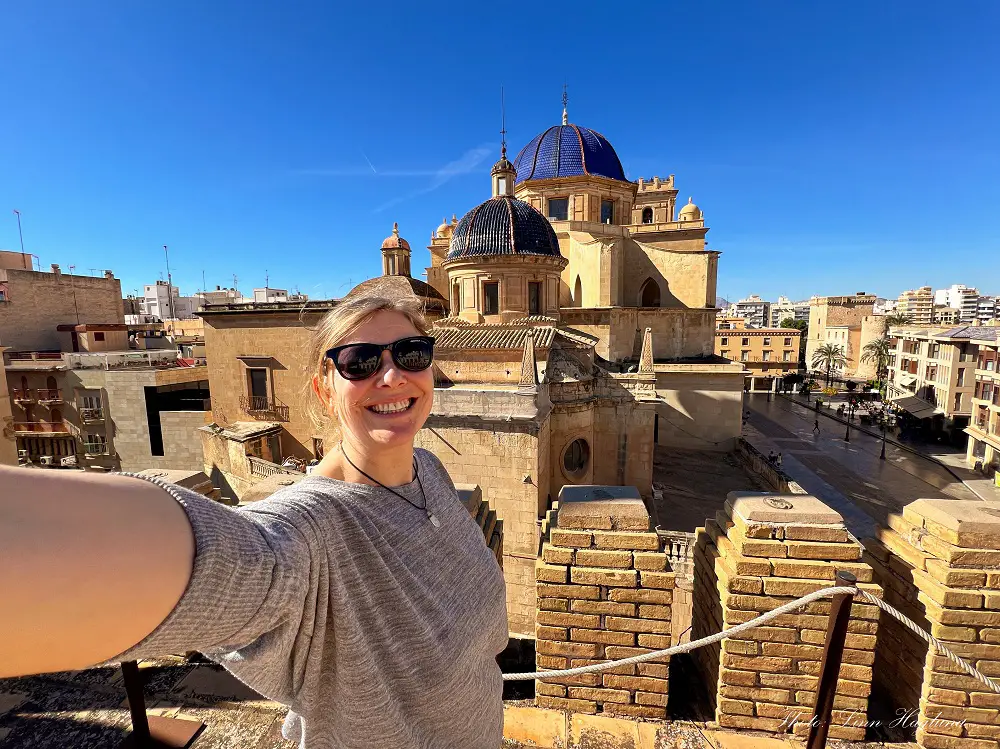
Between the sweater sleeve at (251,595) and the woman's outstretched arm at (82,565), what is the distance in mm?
24

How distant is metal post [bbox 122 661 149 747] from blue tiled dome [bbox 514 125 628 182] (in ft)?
70.3

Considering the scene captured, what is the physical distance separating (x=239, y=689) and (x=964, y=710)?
3.82 metres

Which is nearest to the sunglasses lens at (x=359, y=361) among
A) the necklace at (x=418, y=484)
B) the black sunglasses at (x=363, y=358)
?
the black sunglasses at (x=363, y=358)

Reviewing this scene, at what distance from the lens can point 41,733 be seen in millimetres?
2111

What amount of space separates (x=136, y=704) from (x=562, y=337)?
1169 cm

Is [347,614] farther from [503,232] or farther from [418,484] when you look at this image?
[503,232]

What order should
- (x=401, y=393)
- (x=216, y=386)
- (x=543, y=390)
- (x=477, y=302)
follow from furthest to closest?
(x=216, y=386) → (x=477, y=302) → (x=543, y=390) → (x=401, y=393)

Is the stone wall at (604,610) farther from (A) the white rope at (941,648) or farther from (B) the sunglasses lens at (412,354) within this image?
(B) the sunglasses lens at (412,354)

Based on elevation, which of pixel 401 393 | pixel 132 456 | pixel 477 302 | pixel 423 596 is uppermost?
pixel 477 302

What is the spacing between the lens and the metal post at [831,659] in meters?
1.76

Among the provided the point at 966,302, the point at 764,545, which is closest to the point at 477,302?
the point at 764,545

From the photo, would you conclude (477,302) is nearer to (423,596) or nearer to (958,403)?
(423,596)

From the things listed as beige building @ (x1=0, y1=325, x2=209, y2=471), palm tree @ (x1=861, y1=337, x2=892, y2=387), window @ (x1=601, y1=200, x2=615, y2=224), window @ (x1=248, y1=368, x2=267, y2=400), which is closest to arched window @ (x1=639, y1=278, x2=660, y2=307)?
window @ (x1=601, y1=200, x2=615, y2=224)

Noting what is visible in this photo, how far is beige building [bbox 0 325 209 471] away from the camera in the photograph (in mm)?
14438
